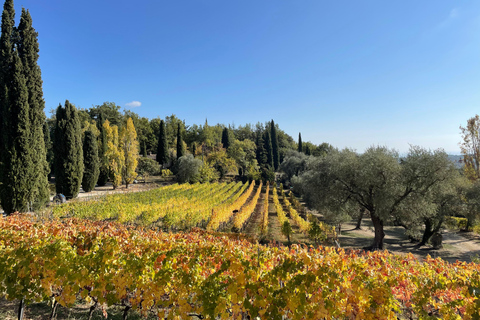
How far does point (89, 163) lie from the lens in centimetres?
2342

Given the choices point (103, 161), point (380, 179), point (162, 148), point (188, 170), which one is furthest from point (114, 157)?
point (380, 179)

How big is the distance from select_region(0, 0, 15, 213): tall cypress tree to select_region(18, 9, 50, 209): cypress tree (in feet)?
1.81

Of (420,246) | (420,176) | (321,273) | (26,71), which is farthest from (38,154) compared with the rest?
(420,246)

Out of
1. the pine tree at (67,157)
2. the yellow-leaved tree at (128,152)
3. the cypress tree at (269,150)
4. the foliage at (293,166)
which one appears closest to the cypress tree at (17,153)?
the pine tree at (67,157)

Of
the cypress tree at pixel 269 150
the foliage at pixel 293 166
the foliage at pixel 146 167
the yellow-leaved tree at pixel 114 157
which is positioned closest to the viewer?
the yellow-leaved tree at pixel 114 157

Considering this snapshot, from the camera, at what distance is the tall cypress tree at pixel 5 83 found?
38.8ft

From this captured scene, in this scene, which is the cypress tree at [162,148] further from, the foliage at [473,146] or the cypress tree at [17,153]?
the foliage at [473,146]

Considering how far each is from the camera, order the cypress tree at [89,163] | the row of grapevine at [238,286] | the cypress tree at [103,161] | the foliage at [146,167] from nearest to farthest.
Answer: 1. the row of grapevine at [238,286]
2. the cypress tree at [89,163]
3. the cypress tree at [103,161]
4. the foliage at [146,167]

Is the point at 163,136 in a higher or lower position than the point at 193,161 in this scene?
higher

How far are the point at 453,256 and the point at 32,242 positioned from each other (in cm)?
1835

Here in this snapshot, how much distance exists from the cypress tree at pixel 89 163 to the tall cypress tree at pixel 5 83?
1172 centimetres

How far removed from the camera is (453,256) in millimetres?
12461

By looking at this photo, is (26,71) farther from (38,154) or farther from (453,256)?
(453,256)

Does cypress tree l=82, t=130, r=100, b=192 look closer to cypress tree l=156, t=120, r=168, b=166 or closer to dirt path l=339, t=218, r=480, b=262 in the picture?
cypress tree l=156, t=120, r=168, b=166
